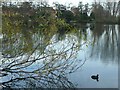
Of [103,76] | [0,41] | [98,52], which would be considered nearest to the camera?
[0,41]

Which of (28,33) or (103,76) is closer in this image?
(28,33)

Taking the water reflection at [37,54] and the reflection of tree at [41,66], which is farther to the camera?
the reflection of tree at [41,66]

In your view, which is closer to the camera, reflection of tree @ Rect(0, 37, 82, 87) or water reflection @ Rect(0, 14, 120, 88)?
water reflection @ Rect(0, 14, 120, 88)

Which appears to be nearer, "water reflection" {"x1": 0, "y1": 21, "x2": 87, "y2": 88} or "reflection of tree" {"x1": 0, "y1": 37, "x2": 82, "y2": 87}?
"water reflection" {"x1": 0, "y1": 21, "x2": 87, "y2": 88}

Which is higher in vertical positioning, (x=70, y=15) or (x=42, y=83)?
(x=70, y=15)

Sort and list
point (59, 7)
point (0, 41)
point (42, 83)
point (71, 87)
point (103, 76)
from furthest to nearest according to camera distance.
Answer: point (103, 76), point (71, 87), point (42, 83), point (59, 7), point (0, 41)

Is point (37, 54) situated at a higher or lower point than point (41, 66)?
higher

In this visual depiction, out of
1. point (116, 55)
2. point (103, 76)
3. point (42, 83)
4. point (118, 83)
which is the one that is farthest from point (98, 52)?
point (42, 83)

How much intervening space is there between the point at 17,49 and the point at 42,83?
0.67 meters

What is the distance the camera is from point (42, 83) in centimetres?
356

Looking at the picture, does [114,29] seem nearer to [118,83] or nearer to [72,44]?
[118,83]

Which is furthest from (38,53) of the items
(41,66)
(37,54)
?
(41,66)

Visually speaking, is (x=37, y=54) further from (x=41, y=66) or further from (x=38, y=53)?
(x=41, y=66)

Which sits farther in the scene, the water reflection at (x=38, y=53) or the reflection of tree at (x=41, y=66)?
the reflection of tree at (x=41, y=66)
